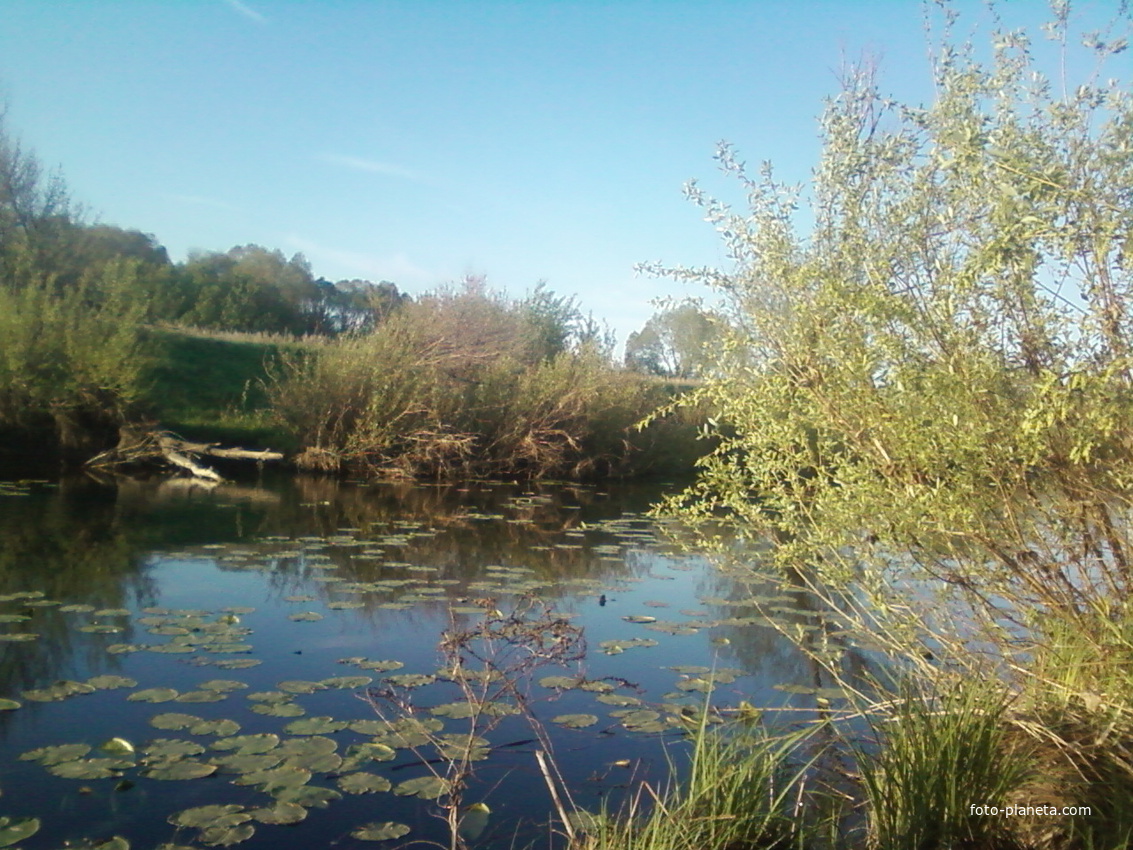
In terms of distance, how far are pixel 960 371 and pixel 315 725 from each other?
360 cm

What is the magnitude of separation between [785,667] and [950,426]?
121 inches

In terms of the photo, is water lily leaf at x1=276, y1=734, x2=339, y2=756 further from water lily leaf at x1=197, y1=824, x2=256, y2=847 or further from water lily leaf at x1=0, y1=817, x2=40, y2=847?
water lily leaf at x1=0, y1=817, x2=40, y2=847

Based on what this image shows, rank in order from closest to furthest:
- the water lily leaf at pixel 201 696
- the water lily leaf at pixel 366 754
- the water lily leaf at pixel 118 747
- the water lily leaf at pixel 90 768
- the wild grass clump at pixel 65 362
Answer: the water lily leaf at pixel 90 768
the water lily leaf at pixel 118 747
the water lily leaf at pixel 366 754
the water lily leaf at pixel 201 696
the wild grass clump at pixel 65 362

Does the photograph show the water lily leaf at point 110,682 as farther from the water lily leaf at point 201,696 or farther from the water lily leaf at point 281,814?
the water lily leaf at point 281,814

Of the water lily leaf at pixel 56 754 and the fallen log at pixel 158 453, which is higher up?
the fallen log at pixel 158 453

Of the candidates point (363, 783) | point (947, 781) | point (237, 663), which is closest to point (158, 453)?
point (237, 663)

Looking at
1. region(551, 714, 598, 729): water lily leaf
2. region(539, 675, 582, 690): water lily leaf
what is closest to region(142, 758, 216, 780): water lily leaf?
region(551, 714, 598, 729): water lily leaf

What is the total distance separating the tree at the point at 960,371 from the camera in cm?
385

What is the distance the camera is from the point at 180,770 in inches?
165

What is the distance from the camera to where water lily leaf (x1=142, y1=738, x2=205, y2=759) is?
172 inches

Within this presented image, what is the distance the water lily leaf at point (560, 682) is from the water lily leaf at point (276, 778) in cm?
192

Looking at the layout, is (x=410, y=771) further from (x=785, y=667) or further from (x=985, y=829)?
(x=785, y=667)

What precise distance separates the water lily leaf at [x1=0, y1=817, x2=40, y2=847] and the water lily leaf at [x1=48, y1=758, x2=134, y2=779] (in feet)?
1.32

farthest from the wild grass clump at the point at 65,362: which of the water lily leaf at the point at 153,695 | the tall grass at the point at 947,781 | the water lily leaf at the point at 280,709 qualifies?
the tall grass at the point at 947,781
